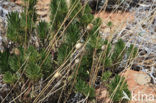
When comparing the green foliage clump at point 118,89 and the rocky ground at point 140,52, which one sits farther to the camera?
the rocky ground at point 140,52

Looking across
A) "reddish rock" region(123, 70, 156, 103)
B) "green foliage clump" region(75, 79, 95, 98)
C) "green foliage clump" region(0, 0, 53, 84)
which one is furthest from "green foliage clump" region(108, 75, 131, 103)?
"green foliage clump" region(0, 0, 53, 84)

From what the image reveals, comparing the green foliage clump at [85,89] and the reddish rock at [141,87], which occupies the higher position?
the green foliage clump at [85,89]

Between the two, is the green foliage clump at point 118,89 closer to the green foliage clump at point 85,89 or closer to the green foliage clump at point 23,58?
the green foliage clump at point 85,89

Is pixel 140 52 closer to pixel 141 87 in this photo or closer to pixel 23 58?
pixel 141 87

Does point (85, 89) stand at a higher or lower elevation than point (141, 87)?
higher

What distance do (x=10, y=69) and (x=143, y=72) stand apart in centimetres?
163

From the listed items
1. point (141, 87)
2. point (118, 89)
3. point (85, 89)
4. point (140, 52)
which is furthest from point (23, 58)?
point (140, 52)

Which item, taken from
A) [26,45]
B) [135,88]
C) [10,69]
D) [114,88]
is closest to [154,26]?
[135,88]

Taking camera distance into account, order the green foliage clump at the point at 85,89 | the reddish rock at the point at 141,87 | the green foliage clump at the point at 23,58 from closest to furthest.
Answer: the green foliage clump at the point at 23,58 → the green foliage clump at the point at 85,89 → the reddish rock at the point at 141,87

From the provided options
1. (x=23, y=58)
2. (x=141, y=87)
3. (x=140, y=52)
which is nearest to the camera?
(x=23, y=58)

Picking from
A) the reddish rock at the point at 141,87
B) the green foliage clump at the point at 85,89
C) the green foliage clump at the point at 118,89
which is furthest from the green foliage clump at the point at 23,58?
the reddish rock at the point at 141,87

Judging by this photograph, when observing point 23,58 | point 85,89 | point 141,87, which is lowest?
point 141,87

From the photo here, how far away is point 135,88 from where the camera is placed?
2736 mm

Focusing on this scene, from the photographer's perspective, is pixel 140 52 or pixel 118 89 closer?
pixel 118 89
